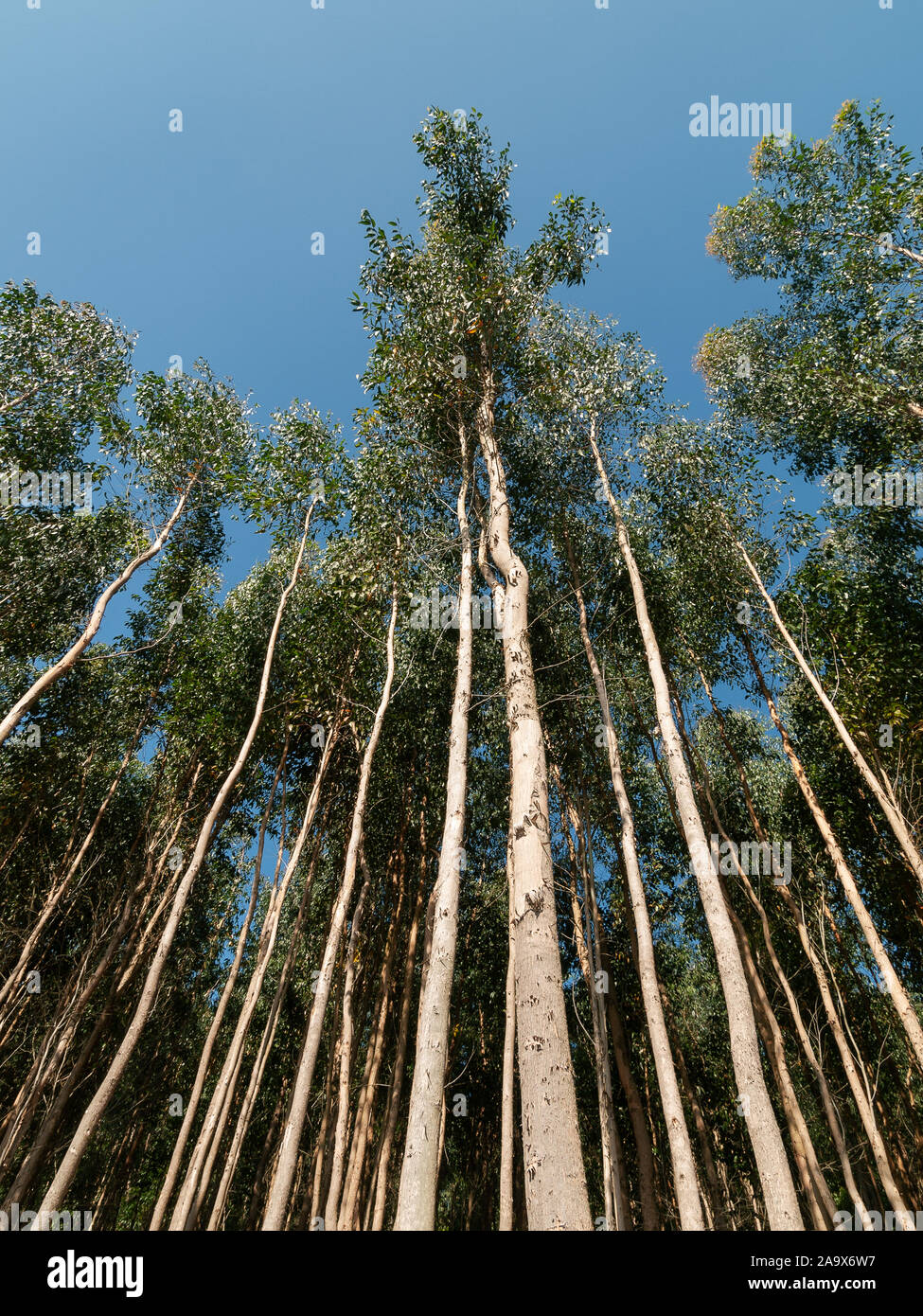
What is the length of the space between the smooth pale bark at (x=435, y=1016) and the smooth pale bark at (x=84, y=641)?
5231 mm

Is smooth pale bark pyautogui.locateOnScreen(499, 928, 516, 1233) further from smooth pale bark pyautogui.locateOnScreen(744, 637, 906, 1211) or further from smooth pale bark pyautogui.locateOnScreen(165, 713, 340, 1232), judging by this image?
smooth pale bark pyautogui.locateOnScreen(744, 637, 906, 1211)

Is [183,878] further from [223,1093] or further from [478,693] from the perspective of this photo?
[478,693]

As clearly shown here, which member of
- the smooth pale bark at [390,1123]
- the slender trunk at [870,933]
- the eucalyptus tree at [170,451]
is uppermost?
the eucalyptus tree at [170,451]

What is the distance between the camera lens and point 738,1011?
20.2 feet

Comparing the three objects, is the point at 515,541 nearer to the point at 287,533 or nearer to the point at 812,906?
the point at 287,533

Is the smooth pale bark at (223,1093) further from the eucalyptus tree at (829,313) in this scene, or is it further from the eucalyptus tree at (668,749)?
the eucalyptus tree at (829,313)

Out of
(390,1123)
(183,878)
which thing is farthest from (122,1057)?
(390,1123)

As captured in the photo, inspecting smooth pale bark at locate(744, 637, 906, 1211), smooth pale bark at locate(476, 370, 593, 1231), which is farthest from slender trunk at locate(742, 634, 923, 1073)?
smooth pale bark at locate(476, 370, 593, 1231)

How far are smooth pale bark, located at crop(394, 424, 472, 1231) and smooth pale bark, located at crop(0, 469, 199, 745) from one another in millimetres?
5231

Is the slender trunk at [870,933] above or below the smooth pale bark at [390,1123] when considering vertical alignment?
above

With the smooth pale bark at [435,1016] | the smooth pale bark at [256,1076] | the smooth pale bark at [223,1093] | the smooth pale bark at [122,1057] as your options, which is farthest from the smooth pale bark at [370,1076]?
the smooth pale bark at [435,1016]

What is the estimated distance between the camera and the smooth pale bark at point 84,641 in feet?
23.1

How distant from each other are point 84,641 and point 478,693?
8.19 m

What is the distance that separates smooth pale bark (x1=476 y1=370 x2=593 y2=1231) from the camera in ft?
11.7
